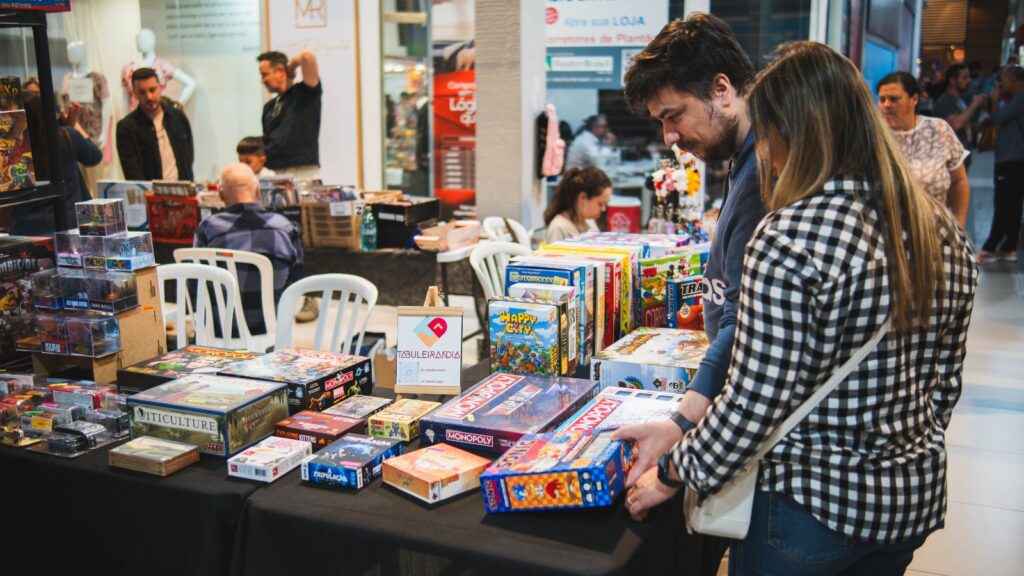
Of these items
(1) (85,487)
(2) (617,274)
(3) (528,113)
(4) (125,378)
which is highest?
(3) (528,113)

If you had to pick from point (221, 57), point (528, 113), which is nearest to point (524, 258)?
point (528, 113)

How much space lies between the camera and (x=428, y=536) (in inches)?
66.6

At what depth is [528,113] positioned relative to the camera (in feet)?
21.0

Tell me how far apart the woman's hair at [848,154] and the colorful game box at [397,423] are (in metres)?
1.06

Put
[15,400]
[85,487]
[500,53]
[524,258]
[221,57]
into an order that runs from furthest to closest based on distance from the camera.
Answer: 1. [221,57]
2. [500,53]
3. [524,258]
4. [15,400]
5. [85,487]

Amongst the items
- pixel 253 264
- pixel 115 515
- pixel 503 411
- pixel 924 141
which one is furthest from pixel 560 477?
pixel 924 141

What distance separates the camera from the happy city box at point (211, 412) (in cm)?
205

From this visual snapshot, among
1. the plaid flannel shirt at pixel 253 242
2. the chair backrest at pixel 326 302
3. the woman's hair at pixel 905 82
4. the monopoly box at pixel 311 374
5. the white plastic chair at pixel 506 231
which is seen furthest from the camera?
the white plastic chair at pixel 506 231

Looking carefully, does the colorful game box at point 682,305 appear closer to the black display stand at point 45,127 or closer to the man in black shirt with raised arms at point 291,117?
the black display stand at point 45,127

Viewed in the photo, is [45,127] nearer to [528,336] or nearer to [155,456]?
[155,456]

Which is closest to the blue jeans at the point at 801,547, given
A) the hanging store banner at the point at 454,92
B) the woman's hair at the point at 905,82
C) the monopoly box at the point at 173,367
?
the monopoly box at the point at 173,367

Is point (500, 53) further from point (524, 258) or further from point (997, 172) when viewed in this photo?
point (997, 172)

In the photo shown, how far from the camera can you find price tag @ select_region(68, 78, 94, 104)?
905cm

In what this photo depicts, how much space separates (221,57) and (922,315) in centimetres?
840
